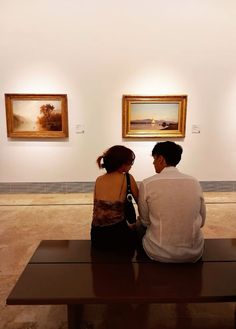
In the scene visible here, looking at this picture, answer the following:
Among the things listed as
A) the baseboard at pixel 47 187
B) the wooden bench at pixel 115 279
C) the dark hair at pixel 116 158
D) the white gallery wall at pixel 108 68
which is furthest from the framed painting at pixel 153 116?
the wooden bench at pixel 115 279

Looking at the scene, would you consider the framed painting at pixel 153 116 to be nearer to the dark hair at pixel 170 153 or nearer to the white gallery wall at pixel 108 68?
the white gallery wall at pixel 108 68

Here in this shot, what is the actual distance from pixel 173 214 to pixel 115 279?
0.58 metres

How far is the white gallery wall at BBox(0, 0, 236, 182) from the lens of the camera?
5539 millimetres

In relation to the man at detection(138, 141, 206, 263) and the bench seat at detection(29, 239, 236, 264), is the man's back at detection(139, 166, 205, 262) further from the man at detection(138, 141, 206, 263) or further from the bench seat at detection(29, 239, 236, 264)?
the bench seat at detection(29, 239, 236, 264)

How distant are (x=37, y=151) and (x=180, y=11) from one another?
407 cm

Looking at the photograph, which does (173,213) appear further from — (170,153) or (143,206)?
(170,153)

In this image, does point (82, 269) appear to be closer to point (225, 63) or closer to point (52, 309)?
point (52, 309)

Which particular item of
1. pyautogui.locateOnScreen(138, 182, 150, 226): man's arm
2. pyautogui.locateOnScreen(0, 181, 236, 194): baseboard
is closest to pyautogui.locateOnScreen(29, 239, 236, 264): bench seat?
pyautogui.locateOnScreen(138, 182, 150, 226): man's arm

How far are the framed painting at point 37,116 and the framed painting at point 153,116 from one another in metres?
1.30

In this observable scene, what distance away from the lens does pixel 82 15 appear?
18.1ft

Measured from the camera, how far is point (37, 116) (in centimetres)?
576

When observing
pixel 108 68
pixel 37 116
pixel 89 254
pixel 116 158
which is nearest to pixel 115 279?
pixel 89 254

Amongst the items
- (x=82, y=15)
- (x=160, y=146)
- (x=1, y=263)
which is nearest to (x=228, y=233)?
(x=160, y=146)

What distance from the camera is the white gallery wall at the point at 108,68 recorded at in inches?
218
